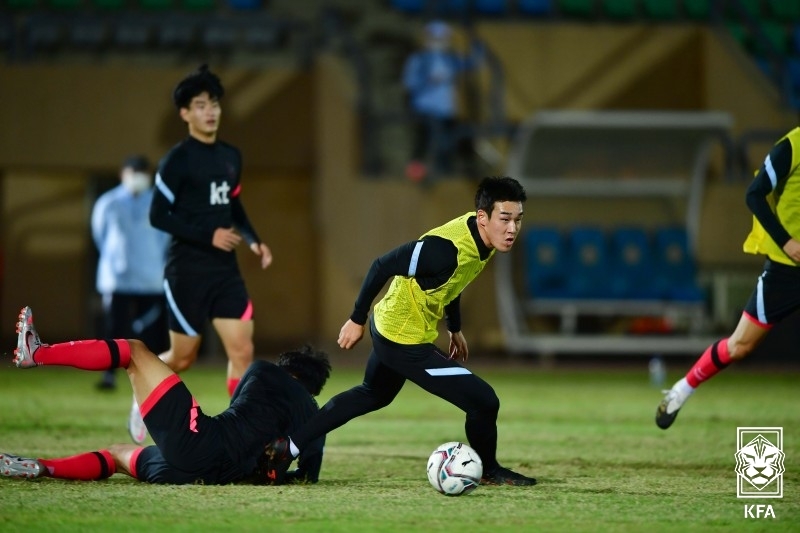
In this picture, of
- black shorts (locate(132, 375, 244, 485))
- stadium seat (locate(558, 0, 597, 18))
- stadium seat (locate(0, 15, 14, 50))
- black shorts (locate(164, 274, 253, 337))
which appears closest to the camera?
black shorts (locate(132, 375, 244, 485))

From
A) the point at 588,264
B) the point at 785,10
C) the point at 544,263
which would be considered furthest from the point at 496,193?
the point at 785,10

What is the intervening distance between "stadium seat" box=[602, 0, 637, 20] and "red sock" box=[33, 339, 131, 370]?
1503cm

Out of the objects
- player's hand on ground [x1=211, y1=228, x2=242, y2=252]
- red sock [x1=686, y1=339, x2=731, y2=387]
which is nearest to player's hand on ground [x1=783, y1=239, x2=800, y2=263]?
red sock [x1=686, y1=339, x2=731, y2=387]

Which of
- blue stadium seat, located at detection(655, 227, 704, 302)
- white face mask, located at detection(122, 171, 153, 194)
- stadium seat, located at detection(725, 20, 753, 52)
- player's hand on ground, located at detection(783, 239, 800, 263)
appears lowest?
player's hand on ground, located at detection(783, 239, 800, 263)

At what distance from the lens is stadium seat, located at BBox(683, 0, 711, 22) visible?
19969 millimetres

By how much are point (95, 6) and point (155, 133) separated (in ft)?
9.08

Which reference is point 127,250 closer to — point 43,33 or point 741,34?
point 43,33

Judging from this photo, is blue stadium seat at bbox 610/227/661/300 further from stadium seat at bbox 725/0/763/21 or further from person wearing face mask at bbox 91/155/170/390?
person wearing face mask at bbox 91/155/170/390

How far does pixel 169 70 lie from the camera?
18297mm

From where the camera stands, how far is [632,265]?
17828mm

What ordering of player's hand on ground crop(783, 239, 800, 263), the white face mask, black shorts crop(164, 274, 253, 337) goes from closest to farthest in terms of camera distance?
player's hand on ground crop(783, 239, 800, 263) → black shorts crop(164, 274, 253, 337) → the white face mask

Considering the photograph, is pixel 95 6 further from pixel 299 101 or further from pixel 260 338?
pixel 260 338

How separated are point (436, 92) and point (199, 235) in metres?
10.6

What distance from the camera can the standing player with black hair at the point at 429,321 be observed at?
6488 mm
